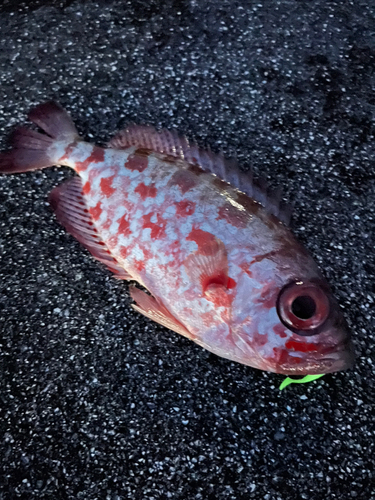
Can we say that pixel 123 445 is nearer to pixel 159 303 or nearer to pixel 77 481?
pixel 77 481

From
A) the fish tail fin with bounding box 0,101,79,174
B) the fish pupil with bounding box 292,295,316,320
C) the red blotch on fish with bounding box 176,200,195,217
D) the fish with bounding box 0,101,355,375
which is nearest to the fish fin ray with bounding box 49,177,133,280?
the fish with bounding box 0,101,355,375

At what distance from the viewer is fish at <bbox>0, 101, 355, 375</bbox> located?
1029 millimetres

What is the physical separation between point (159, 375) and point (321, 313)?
0.58m

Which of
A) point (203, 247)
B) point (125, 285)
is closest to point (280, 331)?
point (203, 247)

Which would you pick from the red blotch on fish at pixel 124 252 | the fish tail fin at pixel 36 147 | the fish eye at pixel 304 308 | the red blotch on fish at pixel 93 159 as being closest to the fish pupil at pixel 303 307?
the fish eye at pixel 304 308

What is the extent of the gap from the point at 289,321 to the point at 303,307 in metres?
0.05

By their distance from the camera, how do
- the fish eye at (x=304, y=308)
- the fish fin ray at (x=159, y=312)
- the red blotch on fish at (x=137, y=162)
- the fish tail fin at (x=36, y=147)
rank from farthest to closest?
the fish tail fin at (x=36, y=147), the red blotch on fish at (x=137, y=162), the fish fin ray at (x=159, y=312), the fish eye at (x=304, y=308)

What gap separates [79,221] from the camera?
136 cm

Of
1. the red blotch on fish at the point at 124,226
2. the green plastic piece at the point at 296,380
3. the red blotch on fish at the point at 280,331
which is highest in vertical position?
the red blotch on fish at the point at 124,226

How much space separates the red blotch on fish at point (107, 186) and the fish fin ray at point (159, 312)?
0.94 ft

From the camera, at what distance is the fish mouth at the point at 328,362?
102 cm

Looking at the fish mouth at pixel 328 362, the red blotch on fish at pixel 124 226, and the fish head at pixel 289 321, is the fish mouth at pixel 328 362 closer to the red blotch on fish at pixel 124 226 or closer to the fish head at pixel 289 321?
the fish head at pixel 289 321

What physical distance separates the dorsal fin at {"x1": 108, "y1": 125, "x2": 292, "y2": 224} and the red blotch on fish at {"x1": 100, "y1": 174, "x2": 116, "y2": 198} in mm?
121

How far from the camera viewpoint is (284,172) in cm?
170
